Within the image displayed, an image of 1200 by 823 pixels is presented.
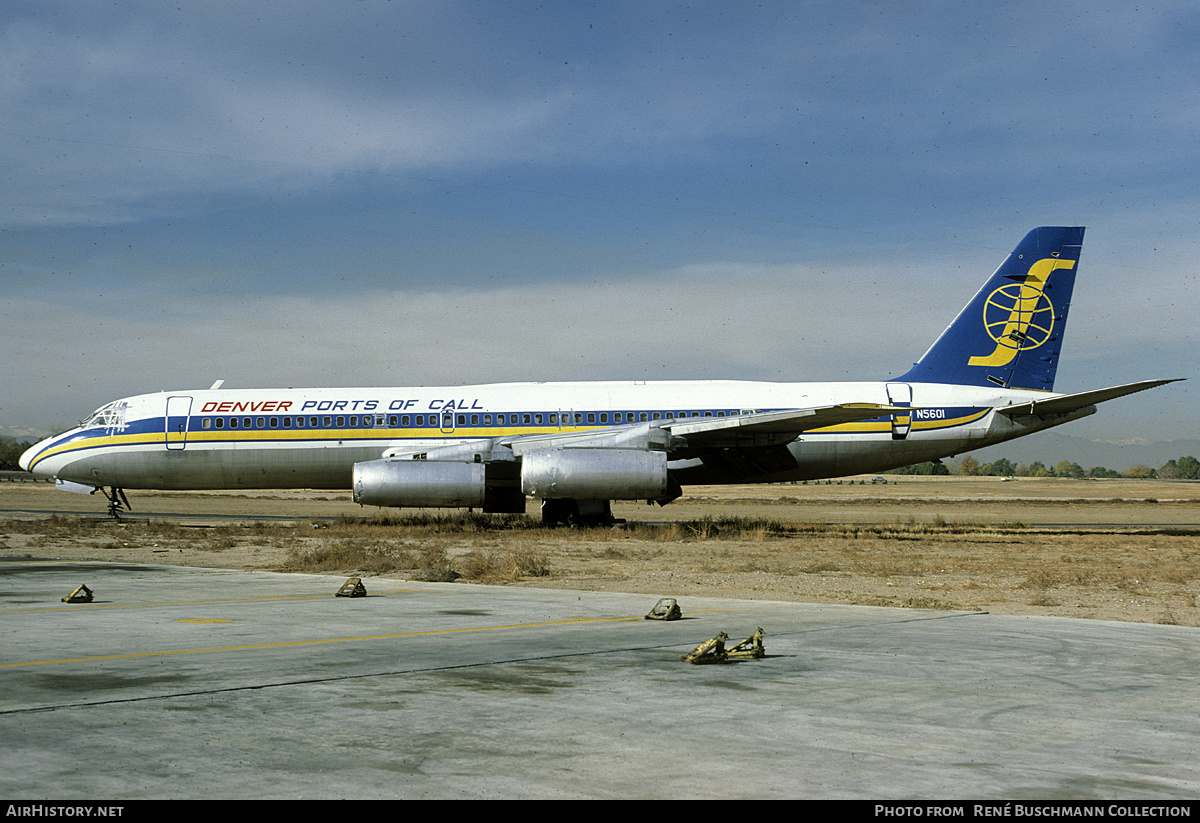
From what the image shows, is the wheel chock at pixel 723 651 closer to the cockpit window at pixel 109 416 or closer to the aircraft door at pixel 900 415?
the aircraft door at pixel 900 415

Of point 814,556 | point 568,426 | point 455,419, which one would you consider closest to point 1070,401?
point 814,556

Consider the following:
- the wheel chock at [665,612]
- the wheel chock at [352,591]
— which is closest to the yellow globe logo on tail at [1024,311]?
the wheel chock at [665,612]

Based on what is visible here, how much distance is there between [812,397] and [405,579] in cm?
1686

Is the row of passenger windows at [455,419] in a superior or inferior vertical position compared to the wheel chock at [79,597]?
superior

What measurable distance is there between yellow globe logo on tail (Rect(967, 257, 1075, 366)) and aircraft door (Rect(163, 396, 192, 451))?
24974 mm

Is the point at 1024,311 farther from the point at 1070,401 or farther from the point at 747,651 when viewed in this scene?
the point at 747,651

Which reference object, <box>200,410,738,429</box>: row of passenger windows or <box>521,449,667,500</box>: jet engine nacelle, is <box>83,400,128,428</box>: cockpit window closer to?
<box>200,410,738,429</box>: row of passenger windows

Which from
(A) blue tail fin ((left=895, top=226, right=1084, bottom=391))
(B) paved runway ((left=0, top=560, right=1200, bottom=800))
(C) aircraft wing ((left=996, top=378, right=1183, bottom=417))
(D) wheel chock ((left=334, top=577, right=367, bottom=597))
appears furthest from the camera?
(A) blue tail fin ((left=895, top=226, right=1084, bottom=391))

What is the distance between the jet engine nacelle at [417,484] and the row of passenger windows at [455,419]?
8.61ft

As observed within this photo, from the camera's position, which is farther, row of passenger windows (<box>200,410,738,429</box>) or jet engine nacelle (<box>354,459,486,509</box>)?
row of passenger windows (<box>200,410,738,429</box>)

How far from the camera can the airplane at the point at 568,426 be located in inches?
1127

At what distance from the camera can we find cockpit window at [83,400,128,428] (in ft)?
97.8

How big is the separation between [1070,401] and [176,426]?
2647 centimetres

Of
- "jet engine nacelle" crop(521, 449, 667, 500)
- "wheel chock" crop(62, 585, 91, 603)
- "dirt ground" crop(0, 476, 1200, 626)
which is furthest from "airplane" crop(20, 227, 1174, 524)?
"wheel chock" crop(62, 585, 91, 603)
